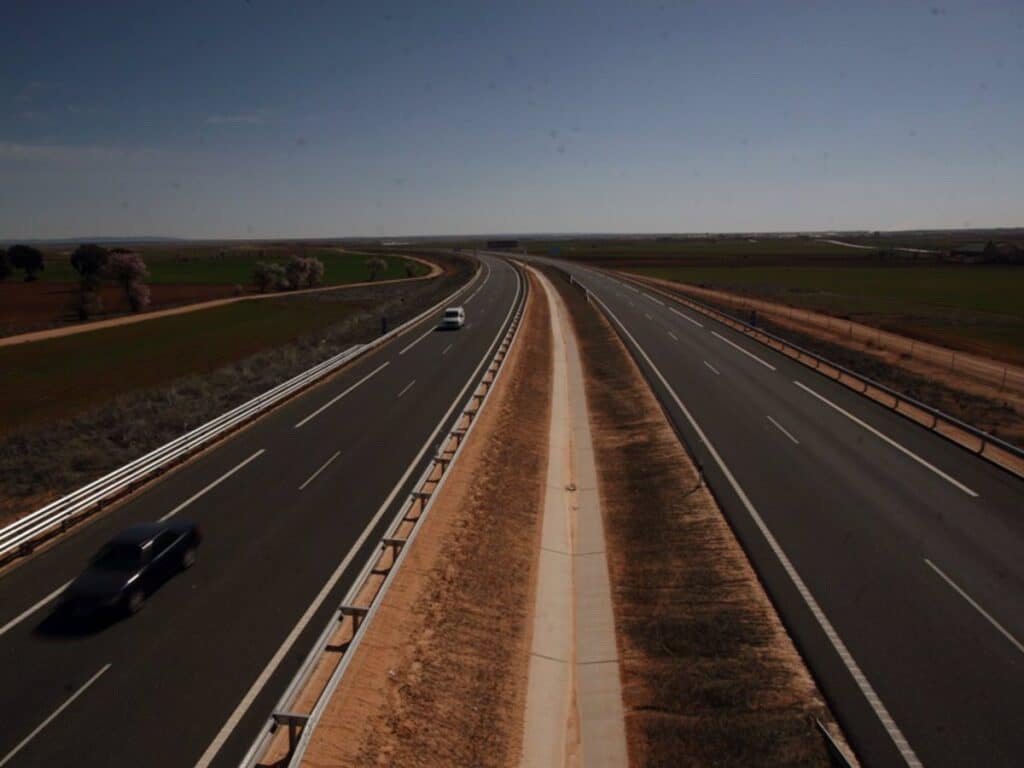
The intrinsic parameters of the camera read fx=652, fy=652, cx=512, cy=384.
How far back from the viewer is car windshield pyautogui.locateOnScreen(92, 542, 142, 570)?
502 inches

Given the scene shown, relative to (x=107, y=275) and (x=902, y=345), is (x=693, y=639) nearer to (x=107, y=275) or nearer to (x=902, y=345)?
(x=902, y=345)

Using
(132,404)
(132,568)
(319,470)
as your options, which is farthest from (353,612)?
(132,404)

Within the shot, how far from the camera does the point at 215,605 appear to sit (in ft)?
41.7

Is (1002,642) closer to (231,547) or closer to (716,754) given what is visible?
(716,754)

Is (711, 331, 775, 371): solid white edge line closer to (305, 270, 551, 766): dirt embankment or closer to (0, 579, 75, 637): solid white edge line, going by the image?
(305, 270, 551, 766): dirt embankment

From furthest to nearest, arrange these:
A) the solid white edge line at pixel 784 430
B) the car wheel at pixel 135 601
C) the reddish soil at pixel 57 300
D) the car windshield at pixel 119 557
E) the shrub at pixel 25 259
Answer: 1. the shrub at pixel 25 259
2. the reddish soil at pixel 57 300
3. the solid white edge line at pixel 784 430
4. the car windshield at pixel 119 557
5. the car wheel at pixel 135 601

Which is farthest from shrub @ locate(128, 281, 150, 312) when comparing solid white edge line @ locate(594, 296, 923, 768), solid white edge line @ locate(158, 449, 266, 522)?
solid white edge line @ locate(594, 296, 923, 768)

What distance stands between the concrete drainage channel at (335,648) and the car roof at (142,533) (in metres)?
4.40

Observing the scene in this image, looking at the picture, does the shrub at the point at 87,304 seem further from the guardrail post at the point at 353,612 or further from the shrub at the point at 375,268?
the guardrail post at the point at 353,612

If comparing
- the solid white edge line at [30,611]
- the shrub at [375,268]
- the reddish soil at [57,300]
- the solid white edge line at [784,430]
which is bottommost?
the reddish soil at [57,300]

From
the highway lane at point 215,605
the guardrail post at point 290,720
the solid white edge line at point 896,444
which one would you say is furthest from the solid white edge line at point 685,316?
the guardrail post at point 290,720

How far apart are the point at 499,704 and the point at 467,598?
3102 mm

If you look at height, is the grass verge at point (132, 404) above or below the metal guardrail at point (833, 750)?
below

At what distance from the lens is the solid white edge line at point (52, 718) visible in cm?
885
